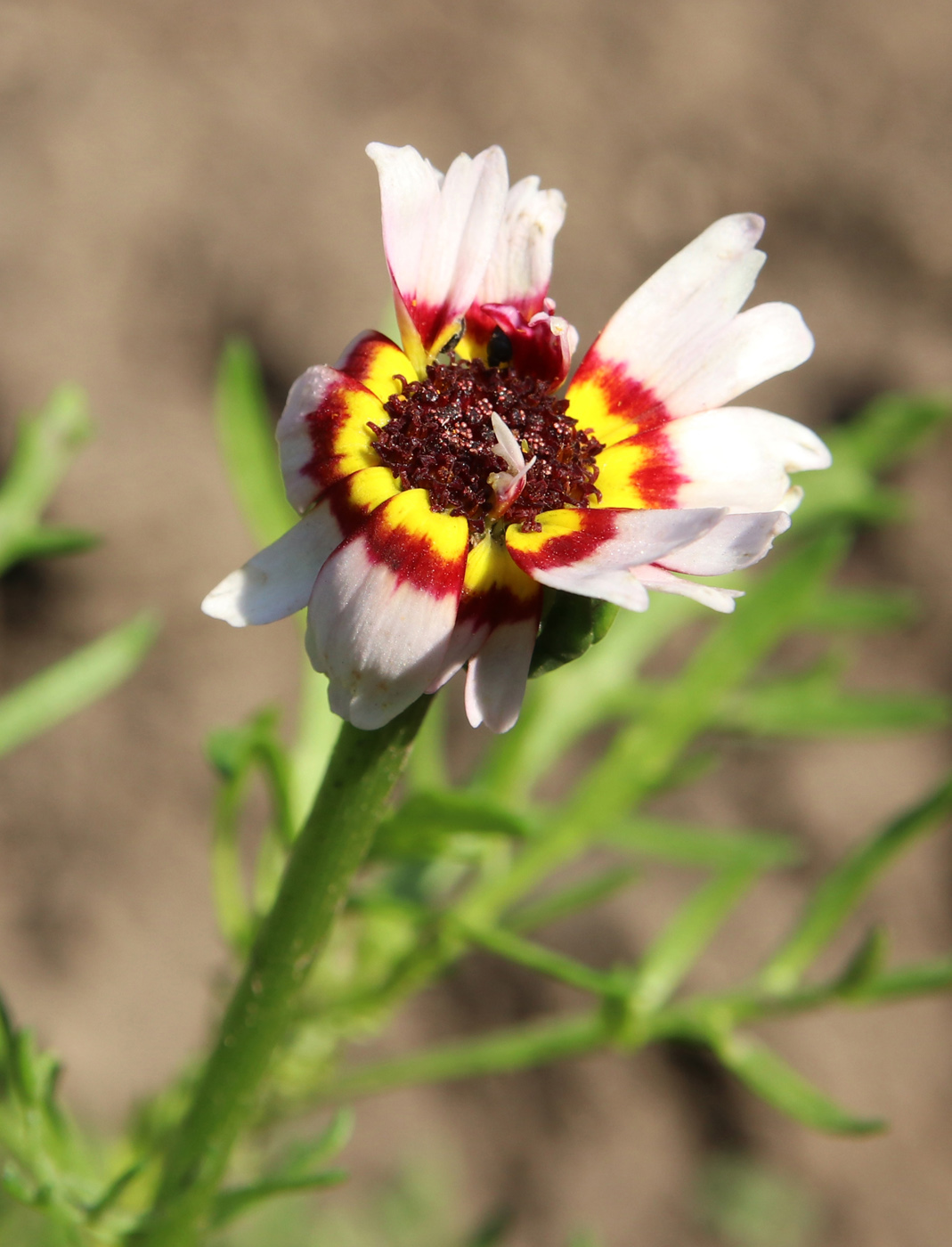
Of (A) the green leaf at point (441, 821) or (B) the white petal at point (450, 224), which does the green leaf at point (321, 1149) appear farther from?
(B) the white petal at point (450, 224)

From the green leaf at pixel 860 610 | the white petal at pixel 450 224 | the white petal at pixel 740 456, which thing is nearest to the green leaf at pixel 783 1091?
the green leaf at pixel 860 610

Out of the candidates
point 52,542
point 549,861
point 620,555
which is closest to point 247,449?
point 52,542

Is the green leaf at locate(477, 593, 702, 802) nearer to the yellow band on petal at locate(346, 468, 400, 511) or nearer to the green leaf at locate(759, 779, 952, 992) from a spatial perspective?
the green leaf at locate(759, 779, 952, 992)

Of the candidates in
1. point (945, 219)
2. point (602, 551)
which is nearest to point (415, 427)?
point (602, 551)

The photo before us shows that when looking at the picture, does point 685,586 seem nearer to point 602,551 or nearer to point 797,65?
point 602,551

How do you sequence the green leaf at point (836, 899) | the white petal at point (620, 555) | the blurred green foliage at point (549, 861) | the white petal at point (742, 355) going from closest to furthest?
1. the white petal at point (620, 555)
2. the white petal at point (742, 355)
3. the blurred green foliage at point (549, 861)
4. the green leaf at point (836, 899)

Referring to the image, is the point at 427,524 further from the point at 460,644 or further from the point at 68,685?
the point at 68,685

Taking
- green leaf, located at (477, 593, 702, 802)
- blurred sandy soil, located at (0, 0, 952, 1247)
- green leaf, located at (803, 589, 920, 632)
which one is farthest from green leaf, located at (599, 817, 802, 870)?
blurred sandy soil, located at (0, 0, 952, 1247)
